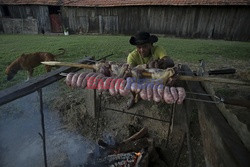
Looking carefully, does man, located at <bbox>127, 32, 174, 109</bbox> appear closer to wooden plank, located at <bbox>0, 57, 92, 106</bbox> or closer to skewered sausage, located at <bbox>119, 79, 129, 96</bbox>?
skewered sausage, located at <bbox>119, 79, 129, 96</bbox>

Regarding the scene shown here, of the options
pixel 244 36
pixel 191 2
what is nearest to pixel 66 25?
pixel 191 2

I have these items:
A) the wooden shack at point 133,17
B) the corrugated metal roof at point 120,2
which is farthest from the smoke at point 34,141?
the wooden shack at point 133,17

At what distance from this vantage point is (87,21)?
21297 mm

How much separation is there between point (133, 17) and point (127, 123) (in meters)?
17.2

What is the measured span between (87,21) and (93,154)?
2064 centimetres

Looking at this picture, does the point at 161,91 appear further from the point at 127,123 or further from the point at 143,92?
the point at 127,123

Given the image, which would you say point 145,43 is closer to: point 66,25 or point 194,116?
point 194,116

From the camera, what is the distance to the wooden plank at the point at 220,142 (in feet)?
4.32

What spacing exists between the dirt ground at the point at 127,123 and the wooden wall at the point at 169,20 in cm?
1391

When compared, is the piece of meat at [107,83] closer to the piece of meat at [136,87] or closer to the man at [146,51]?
the piece of meat at [136,87]

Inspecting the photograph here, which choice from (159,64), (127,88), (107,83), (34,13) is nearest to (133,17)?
(34,13)

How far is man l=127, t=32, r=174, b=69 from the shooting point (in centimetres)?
363

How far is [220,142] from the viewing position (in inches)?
57.7

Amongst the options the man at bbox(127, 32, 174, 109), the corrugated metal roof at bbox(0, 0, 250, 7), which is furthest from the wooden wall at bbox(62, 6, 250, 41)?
the man at bbox(127, 32, 174, 109)
